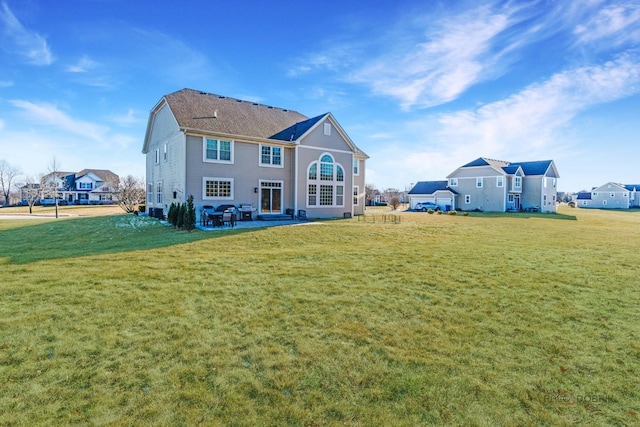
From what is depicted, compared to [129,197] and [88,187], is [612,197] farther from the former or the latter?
[88,187]

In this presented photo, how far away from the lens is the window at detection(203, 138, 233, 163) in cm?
1853

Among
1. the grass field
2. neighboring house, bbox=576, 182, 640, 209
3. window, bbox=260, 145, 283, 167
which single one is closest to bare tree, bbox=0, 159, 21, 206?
window, bbox=260, 145, 283, 167

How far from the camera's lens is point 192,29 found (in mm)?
14102

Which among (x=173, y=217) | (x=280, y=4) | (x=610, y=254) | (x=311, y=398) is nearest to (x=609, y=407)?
(x=311, y=398)

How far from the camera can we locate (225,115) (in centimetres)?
2098

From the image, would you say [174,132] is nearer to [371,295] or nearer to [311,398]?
[371,295]

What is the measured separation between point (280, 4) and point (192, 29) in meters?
4.34

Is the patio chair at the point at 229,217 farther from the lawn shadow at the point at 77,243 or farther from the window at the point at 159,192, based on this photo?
the window at the point at 159,192

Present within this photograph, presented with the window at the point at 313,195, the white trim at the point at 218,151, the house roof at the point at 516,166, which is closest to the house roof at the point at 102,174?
the white trim at the point at 218,151

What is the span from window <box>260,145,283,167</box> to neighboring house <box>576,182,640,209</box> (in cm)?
7864

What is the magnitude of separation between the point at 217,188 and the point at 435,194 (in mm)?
36718

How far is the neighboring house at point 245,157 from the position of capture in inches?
727

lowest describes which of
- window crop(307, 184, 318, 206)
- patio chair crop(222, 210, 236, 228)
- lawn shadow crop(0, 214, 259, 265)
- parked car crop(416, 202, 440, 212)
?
lawn shadow crop(0, 214, 259, 265)

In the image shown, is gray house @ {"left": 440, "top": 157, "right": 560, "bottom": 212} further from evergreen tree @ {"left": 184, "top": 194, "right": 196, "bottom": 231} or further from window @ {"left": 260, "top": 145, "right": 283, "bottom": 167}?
evergreen tree @ {"left": 184, "top": 194, "right": 196, "bottom": 231}
